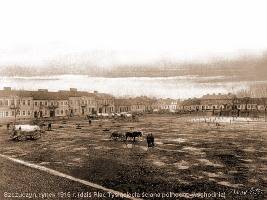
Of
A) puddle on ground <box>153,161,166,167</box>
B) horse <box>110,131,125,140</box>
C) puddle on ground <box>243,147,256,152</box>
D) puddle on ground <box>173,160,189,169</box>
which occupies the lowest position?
puddle on ground <box>153,161,166,167</box>

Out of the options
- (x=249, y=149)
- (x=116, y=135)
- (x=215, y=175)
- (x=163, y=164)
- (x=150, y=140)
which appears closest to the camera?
(x=215, y=175)

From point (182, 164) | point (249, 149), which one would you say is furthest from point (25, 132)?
point (249, 149)

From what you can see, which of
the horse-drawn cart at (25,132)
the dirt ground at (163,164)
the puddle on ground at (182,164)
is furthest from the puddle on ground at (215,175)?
the horse-drawn cart at (25,132)

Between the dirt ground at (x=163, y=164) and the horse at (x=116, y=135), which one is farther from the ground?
the horse at (x=116, y=135)

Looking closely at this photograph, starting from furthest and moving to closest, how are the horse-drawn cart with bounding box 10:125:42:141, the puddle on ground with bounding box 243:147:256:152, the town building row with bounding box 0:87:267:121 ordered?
the town building row with bounding box 0:87:267:121 → the horse-drawn cart with bounding box 10:125:42:141 → the puddle on ground with bounding box 243:147:256:152

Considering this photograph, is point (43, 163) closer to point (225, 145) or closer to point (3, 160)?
point (3, 160)

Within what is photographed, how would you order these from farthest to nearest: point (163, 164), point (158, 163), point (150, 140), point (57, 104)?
1. point (57, 104)
2. point (150, 140)
3. point (158, 163)
4. point (163, 164)

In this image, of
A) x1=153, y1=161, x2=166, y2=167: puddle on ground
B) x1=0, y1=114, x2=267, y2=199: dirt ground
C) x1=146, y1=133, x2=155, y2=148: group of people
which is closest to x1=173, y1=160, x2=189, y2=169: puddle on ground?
x1=0, y1=114, x2=267, y2=199: dirt ground

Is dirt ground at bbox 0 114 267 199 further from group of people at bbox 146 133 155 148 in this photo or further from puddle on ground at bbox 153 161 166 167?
group of people at bbox 146 133 155 148

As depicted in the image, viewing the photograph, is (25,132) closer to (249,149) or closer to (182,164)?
(182,164)

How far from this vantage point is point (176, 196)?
1518cm

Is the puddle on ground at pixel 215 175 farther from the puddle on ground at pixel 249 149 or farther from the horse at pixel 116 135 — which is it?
the horse at pixel 116 135

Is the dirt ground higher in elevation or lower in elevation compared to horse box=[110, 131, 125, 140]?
lower

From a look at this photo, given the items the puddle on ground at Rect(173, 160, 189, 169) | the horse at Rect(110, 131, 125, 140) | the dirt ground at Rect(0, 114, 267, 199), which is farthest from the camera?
the horse at Rect(110, 131, 125, 140)
